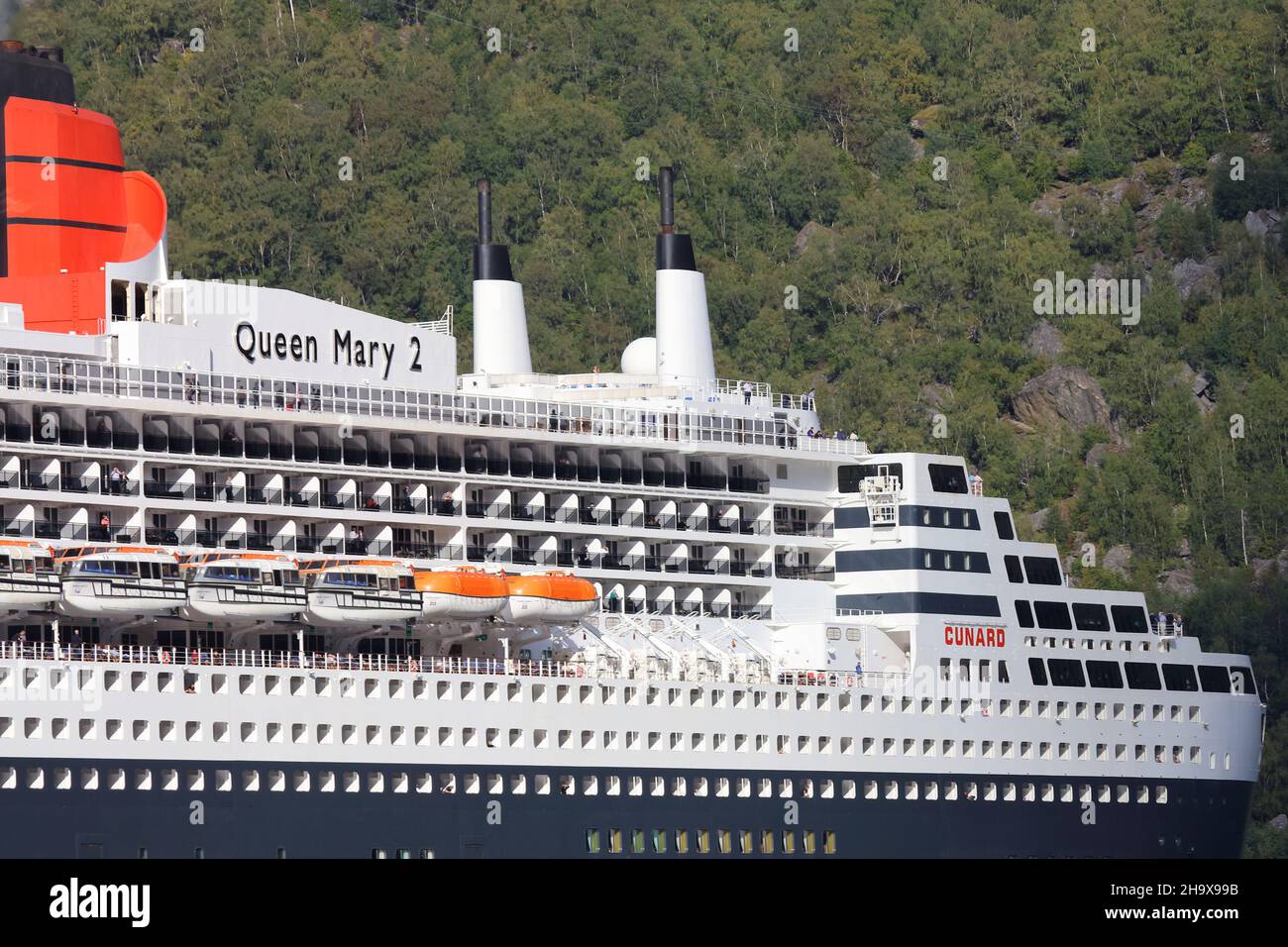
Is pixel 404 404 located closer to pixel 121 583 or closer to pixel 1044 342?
pixel 121 583

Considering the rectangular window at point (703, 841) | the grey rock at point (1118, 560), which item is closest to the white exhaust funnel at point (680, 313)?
the rectangular window at point (703, 841)

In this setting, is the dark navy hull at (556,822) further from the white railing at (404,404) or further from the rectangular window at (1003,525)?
the white railing at (404,404)

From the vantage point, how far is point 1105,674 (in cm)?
7769

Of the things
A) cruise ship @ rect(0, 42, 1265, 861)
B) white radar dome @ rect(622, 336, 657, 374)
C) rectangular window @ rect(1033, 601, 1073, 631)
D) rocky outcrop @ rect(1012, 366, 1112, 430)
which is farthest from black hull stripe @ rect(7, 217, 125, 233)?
rocky outcrop @ rect(1012, 366, 1112, 430)

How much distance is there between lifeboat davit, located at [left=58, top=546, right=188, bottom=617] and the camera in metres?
59.8

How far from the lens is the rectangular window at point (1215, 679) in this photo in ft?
264

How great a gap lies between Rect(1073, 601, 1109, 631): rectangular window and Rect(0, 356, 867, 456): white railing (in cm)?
750

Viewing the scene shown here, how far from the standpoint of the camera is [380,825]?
62.7 metres

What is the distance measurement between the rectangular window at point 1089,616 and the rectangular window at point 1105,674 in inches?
40.1

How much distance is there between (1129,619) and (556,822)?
21.0 meters

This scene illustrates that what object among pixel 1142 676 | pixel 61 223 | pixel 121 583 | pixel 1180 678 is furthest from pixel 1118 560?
pixel 121 583

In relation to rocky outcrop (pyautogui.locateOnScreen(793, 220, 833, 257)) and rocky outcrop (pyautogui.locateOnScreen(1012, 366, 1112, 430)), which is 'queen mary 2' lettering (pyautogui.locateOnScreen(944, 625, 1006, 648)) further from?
rocky outcrop (pyautogui.locateOnScreen(793, 220, 833, 257))

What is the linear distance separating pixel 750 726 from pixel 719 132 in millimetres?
96912

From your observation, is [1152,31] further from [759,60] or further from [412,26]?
[412,26]
